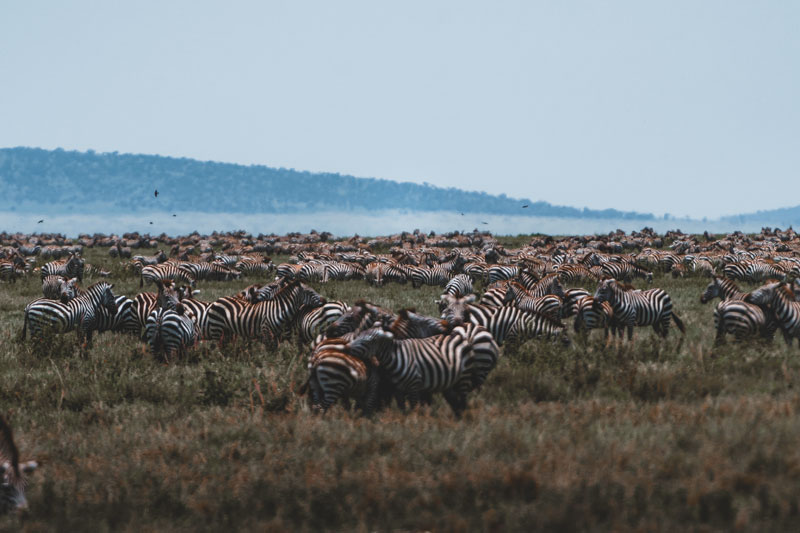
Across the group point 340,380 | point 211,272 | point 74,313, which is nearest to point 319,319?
point 340,380

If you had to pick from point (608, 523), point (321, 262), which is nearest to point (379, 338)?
point (608, 523)

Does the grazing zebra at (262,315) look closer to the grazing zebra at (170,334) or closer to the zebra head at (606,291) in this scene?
the grazing zebra at (170,334)

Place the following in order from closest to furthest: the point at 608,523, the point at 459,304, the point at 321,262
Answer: the point at 608,523 → the point at 459,304 → the point at 321,262

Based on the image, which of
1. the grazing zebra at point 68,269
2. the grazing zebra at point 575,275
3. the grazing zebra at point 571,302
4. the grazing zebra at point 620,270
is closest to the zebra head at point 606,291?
the grazing zebra at point 571,302

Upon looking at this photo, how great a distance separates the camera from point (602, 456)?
244 inches

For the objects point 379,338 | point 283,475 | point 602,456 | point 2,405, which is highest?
point 379,338

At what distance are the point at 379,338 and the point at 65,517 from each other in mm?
3966

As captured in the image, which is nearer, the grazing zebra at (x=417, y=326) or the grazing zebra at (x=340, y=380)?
the grazing zebra at (x=340, y=380)

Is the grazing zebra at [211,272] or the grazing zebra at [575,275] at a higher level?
the grazing zebra at [575,275]

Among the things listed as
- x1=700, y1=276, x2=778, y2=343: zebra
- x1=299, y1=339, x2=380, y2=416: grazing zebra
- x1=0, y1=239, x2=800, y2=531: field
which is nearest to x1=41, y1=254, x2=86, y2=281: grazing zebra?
x1=0, y1=239, x2=800, y2=531: field

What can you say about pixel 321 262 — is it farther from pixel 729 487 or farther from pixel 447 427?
pixel 729 487

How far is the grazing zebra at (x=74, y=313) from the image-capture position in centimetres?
1485

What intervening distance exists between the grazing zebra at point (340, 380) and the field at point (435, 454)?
263 mm

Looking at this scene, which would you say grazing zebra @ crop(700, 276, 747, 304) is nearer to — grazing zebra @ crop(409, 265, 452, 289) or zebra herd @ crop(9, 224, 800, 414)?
zebra herd @ crop(9, 224, 800, 414)
